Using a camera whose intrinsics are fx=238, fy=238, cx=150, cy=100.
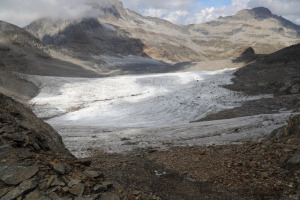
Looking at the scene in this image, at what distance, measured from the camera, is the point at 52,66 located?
5238 cm

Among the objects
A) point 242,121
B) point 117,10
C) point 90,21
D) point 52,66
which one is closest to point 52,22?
point 90,21

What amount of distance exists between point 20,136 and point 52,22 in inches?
5419

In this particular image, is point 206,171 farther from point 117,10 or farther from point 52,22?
point 117,10

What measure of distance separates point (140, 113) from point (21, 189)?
1882 cm

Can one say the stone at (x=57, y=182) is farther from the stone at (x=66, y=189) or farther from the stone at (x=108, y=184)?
the stone at (x=108, y=184)

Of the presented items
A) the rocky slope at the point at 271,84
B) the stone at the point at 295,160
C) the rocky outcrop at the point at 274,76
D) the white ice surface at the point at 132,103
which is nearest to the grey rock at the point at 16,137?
the stone at the point at 295,160

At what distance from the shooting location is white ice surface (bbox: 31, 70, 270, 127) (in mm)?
20578

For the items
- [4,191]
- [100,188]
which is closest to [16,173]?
[4,191]

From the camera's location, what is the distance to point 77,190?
147 inches

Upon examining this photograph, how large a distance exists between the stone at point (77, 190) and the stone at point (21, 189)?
557mm

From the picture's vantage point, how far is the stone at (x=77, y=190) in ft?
12.0

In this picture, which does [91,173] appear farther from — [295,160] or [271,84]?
[271,84]

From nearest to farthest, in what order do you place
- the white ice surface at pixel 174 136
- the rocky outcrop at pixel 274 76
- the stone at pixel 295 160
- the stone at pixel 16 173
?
the stone at pixel 16 173 < the stone at pixel 295 160 < the white ice surface at pixel 174 136 < the rocky outcrop at pixel 274 76

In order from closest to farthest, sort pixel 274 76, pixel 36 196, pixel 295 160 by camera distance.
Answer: pixel 36 196
pixel 295 160
pixel 274 76
